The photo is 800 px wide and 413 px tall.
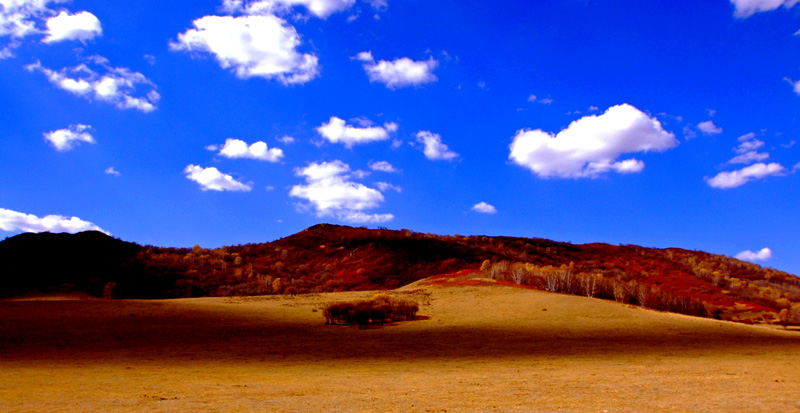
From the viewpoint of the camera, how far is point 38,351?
48.6 ft

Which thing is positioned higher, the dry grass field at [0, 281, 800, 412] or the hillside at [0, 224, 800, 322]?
the hillside at [0, 224, 800, 322]

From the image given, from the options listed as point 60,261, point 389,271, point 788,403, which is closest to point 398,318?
point 788,403

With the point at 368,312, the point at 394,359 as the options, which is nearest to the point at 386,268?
the point at 368,312

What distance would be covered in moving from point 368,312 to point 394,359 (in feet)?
27.5

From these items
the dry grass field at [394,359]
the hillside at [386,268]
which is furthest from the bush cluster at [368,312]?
the hillside at [386,268]

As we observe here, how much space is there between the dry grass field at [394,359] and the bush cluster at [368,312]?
3.36ft

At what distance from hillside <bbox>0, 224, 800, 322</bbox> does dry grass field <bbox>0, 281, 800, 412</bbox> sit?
484 inches

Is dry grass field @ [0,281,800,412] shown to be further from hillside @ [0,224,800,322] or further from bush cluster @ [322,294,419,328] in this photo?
hillside @ [0,224,800,322]

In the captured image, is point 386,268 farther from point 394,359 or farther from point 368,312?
point 394,359

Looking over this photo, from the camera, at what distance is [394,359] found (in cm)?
1436

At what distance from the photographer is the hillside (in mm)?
36844

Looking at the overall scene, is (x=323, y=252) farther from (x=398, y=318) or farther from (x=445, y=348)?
(x=445, y=348)

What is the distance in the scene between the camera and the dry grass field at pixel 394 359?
313 inches

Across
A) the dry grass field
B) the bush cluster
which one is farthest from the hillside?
the bush cluster
